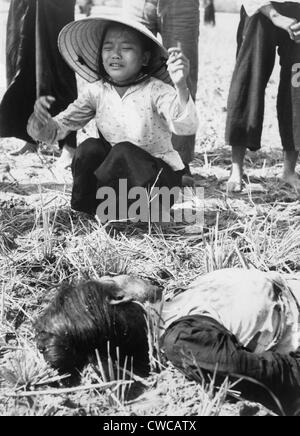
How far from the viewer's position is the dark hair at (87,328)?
2088 millimetres

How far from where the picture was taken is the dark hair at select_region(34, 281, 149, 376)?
209 centimetres

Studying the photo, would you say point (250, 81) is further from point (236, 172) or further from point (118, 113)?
point (118, 113)

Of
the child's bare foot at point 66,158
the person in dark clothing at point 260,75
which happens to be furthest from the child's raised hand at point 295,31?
the child's bare foot at point 66,158

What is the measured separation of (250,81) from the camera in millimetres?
3443

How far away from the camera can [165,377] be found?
2186 mm

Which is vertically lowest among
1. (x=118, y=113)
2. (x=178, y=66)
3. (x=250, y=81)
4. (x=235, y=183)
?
(x=235, y=183)

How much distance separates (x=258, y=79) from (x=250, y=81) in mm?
52

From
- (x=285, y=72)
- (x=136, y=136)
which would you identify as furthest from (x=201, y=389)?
(x=285, y=72)

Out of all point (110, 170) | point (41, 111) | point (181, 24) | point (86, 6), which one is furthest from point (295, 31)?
point (86, 6)

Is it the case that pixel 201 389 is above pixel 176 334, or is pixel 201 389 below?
below

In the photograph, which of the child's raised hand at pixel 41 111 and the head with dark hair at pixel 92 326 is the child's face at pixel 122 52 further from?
the head with dark hair at pixel 92 326

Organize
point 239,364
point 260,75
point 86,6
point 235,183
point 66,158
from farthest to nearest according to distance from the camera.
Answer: point 86,6, point 66,158, point 235,183, point 260,75, point 239,364
